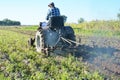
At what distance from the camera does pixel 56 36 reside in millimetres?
13875

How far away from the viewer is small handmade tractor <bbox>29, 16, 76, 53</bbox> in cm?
1347

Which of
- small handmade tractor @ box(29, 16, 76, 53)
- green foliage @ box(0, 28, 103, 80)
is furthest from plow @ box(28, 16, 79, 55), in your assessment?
green foliage @ box(0, 28, 103, 80)

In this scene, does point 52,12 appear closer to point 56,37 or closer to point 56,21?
point 56,21

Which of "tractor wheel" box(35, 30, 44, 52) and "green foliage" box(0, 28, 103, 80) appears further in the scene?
"tractor wheel" box(35, 30, 44, 52)

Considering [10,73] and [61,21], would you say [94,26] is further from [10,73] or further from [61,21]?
[10,73]

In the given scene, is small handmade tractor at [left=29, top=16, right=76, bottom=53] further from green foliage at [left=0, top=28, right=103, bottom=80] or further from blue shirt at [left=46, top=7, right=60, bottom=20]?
green foliage at [left=0, top=28, right=103, bottom=80]

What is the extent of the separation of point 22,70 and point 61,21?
12.1 feet

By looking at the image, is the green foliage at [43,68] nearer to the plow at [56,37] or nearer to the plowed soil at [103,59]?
the plowed soil at [103,59]

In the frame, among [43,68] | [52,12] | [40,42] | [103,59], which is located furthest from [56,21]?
[43,68]

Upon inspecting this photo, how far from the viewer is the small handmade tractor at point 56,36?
13.5m

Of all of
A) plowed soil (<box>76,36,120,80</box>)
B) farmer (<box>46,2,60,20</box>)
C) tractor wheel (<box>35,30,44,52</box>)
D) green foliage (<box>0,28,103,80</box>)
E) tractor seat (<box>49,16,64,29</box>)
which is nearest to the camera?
green foliage (<box>0,28,103,80</box>)

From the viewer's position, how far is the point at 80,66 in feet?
36.0

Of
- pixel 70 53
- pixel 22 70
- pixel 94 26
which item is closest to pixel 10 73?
pixel 22 70

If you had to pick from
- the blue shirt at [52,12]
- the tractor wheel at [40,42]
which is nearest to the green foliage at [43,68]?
the tractor wheel at [40,42]
